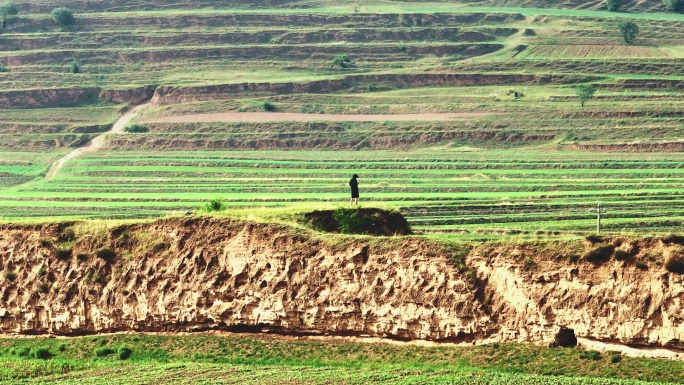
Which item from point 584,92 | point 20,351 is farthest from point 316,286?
point 584,92

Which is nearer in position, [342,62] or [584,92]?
[584,92]

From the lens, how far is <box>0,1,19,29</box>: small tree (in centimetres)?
13175

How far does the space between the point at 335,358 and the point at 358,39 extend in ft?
303

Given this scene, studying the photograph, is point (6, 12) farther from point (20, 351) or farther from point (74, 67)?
point (20, 351)

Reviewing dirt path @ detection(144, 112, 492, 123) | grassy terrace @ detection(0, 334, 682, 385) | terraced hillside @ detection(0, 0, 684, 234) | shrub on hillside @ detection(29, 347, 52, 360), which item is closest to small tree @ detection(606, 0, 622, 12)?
terraced hillside @ detection(0, 0, 684, 234)

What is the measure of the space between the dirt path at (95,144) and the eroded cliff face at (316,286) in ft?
178

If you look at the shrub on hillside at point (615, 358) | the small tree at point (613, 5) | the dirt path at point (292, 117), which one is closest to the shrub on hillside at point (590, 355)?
the shrub on hillside at point (615, 358)

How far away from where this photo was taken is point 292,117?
104m

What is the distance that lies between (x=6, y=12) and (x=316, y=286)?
4055 inches

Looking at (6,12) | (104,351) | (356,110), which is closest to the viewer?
(104,351)

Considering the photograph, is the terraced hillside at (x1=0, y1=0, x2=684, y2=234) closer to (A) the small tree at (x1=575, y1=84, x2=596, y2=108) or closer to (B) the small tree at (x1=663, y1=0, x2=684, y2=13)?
(A) the small tree at (x1=575, y1=84, x2=596, y2=108)

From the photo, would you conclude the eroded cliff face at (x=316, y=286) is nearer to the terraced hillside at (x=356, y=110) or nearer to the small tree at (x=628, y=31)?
the terraced hillside at (x=356, y=110)

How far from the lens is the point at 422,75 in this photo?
4385 inches

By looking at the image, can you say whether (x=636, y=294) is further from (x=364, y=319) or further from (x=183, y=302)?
(x=183, y=302)
